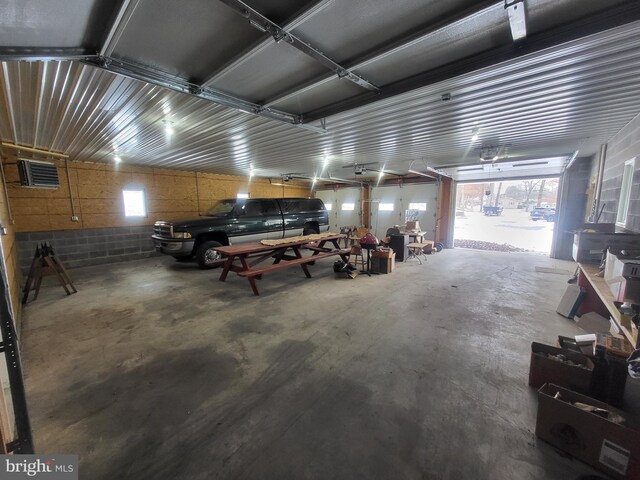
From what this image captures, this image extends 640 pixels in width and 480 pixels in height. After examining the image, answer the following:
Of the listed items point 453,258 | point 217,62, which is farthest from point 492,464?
point 453,258

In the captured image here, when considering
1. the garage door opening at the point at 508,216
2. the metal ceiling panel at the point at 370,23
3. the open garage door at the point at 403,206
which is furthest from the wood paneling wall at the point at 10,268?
the garage door opening at the point at 508,216

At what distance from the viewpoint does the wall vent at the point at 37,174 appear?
196 inches

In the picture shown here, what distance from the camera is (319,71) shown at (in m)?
2.51

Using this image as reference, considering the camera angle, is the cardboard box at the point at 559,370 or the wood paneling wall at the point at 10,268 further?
the wood paneling wall at the point at 10,268

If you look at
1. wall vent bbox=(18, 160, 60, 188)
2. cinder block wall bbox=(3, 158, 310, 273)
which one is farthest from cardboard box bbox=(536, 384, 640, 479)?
cinder block wall bbox=(3, 158, 310, 273)

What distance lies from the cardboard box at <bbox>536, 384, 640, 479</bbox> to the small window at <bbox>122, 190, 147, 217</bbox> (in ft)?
30.2

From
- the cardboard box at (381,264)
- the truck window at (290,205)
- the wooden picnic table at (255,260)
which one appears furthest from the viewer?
the truck window at (290,205)

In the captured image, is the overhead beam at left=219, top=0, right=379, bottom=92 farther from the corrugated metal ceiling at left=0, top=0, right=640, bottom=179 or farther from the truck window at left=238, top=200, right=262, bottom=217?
the truck window at left=238, top=200, right=262, bottom=217

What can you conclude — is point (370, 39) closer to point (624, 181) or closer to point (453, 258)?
point (624, 181)

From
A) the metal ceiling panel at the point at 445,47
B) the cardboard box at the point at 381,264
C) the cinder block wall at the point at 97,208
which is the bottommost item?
the cardboard box at the point at 381,264

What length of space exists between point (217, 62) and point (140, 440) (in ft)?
10.0

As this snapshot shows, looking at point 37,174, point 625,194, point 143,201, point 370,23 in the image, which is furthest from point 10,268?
point 625,194

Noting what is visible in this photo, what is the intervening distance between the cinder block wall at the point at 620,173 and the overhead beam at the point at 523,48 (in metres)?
2.76

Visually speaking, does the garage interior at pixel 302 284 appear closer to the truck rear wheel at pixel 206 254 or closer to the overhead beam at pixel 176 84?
the overhead beam at pixel 176 84
